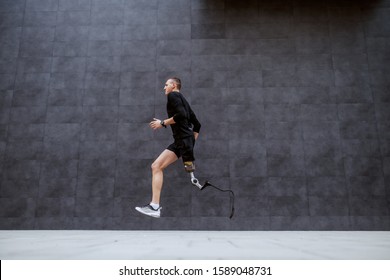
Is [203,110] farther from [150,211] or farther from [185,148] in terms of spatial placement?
[150,211]

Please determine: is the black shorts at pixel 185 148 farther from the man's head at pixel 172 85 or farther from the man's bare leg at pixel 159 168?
the man's head at pixel 172 85

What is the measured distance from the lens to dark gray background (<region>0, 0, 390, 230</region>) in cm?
472

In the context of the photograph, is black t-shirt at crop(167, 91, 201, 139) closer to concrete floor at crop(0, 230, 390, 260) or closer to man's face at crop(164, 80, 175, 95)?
man's face at crop(164, 80, 175, 95)

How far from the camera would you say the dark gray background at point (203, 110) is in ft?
15.5

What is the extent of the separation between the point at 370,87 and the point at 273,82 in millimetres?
1553

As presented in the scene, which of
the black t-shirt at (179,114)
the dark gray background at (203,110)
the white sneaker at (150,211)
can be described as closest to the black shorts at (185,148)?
the black t-shirt at (179,114)

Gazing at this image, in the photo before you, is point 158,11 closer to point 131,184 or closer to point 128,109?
point 128,109

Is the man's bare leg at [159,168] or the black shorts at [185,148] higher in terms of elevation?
the black shorts at [185,148]

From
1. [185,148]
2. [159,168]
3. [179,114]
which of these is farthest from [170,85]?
[159,168]

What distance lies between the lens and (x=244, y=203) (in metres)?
4.71

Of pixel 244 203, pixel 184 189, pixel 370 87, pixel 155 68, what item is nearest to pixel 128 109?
pixel 155 68

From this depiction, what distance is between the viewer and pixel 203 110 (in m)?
5.02

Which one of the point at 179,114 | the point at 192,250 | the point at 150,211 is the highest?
the point at 179,114
